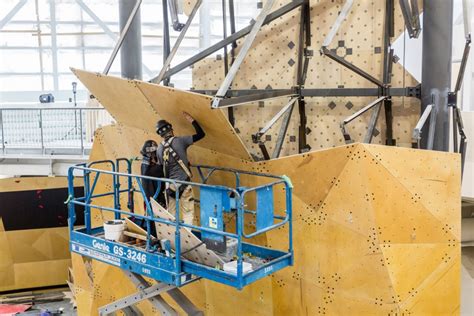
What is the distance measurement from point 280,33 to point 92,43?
17.4 m

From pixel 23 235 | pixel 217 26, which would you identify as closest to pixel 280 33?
pixel 23 235

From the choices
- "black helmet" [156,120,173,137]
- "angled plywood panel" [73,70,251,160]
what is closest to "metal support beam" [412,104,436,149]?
"angled plywood panel" [73,70,251,160]

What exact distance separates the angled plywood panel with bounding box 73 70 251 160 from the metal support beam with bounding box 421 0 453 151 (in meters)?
3.02

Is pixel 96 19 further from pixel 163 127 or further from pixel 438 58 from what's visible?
pixel 438 58

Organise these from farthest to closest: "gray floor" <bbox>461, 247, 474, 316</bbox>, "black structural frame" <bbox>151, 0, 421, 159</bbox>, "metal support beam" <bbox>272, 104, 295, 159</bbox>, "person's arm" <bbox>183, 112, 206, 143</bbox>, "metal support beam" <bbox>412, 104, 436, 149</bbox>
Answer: "gray floor" <bbox>461, 247, 474, 316</bbox> < "metal support beam" <bbox>272, 104, 295, 159</bbox> < "black structural frame" <bbox>151, 0, 421, 159</bbox> < "person's arm" <bbox>183, 112, 206, 143</bbox> < "metal support beam" <bbox>412, 104, 436, 149</bbox>

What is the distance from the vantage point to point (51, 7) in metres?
23.7

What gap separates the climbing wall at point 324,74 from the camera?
8.99 meters

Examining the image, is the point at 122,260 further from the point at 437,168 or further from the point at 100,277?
the point at 437,168

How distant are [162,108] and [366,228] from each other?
3.79 meters

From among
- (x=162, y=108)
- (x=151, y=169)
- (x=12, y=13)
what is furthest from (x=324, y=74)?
(x=12, y=13)

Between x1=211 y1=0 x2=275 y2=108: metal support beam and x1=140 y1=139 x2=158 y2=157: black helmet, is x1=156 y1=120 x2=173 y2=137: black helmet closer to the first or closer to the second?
x1=140 y1=139 x2=158 y2=157: black helmet

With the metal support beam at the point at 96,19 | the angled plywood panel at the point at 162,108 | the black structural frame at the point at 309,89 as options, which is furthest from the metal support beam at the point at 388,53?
the metal support beam at the point at 96,19

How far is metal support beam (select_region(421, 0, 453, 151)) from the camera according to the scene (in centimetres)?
823

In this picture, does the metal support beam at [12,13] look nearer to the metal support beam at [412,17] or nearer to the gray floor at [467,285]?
the metal support beam at [412,17]
